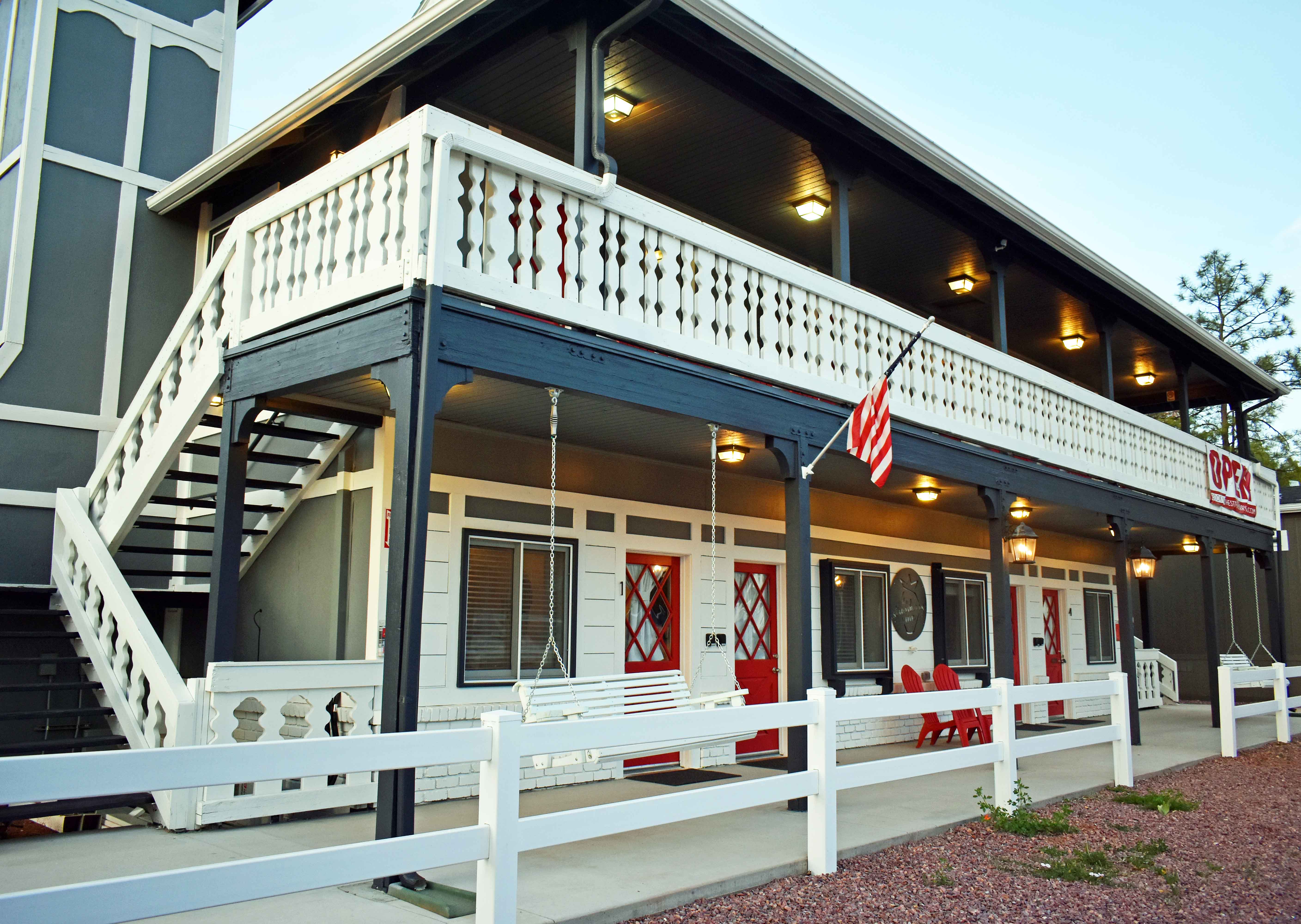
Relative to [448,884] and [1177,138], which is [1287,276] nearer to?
[1177,138]

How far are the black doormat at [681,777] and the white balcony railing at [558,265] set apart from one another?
11.5ft

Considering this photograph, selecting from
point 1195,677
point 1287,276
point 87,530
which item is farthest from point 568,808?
point 1287,276

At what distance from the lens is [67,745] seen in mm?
6125

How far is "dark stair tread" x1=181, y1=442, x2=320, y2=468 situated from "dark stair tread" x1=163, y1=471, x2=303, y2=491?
0.52ft

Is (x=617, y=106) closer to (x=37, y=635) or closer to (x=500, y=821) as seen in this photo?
(x=37, y=635)

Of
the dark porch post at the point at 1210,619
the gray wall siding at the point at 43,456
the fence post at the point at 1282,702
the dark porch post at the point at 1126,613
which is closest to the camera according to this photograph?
the gray wall siding at the point at 43,456

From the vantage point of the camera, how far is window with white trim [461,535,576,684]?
8.20 m

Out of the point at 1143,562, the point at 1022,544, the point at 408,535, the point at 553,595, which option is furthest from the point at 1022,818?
the point at 1143,562

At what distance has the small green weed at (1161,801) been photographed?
26.6 ft

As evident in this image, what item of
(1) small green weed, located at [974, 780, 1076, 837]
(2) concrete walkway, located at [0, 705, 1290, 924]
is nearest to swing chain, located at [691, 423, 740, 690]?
(2) concrete walkway, located at [0, 705, 1290, 924]

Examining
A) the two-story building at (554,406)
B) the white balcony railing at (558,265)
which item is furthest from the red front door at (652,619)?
the white balcony railing at (558,265)

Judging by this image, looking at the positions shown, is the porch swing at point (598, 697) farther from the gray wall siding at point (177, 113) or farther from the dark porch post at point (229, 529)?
the gray wall siding at point (177, 113)

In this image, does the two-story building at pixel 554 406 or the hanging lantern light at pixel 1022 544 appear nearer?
the two-story building at pixel 554 406

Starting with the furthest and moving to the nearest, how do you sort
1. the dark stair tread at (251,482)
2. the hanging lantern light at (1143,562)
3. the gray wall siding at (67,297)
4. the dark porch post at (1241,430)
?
the dark porch post at (1241,430), the hanging lantern light at (1143,562), the gray wall siding at (67,297), the dark stair tread at (251,482)
